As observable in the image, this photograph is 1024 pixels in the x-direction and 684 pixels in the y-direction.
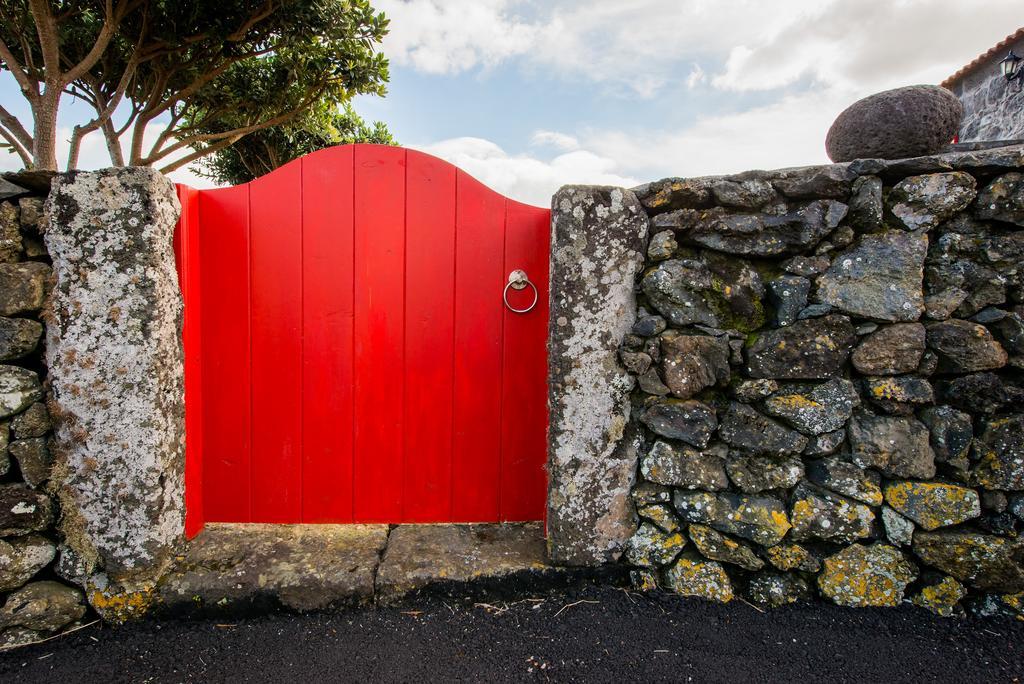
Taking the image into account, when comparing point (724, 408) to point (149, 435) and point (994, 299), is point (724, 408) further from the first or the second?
point (149, 435)

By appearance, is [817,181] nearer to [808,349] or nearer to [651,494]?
[808,349]

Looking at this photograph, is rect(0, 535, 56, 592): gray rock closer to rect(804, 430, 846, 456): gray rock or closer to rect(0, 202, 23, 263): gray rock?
rect(0, 202, 23, 263): gray rock

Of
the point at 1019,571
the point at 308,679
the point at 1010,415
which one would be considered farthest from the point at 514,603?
the point at 1010,415

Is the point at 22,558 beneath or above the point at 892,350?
beneath

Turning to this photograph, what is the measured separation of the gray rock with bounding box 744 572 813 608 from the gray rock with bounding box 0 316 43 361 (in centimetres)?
272

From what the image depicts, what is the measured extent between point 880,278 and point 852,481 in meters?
0.73

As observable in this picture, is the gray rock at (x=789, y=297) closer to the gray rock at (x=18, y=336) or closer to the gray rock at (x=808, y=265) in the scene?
the gray rock at (x=808, y=265)

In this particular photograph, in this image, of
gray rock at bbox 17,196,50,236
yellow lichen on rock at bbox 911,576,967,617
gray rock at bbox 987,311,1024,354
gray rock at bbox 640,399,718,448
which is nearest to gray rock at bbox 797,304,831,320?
gray rock at bbox 640,399,718,448

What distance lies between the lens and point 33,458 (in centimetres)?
169

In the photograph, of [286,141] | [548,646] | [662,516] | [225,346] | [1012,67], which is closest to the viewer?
[548,646]

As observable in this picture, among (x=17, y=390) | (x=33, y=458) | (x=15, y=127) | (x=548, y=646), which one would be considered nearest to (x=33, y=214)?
(x=17, y=390)

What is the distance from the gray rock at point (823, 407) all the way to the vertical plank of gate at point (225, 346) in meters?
2.11

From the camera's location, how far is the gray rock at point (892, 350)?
1693 millimetres

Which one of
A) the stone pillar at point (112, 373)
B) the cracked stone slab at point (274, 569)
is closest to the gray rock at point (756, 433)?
the cracked stone slab at point (274, 569)
